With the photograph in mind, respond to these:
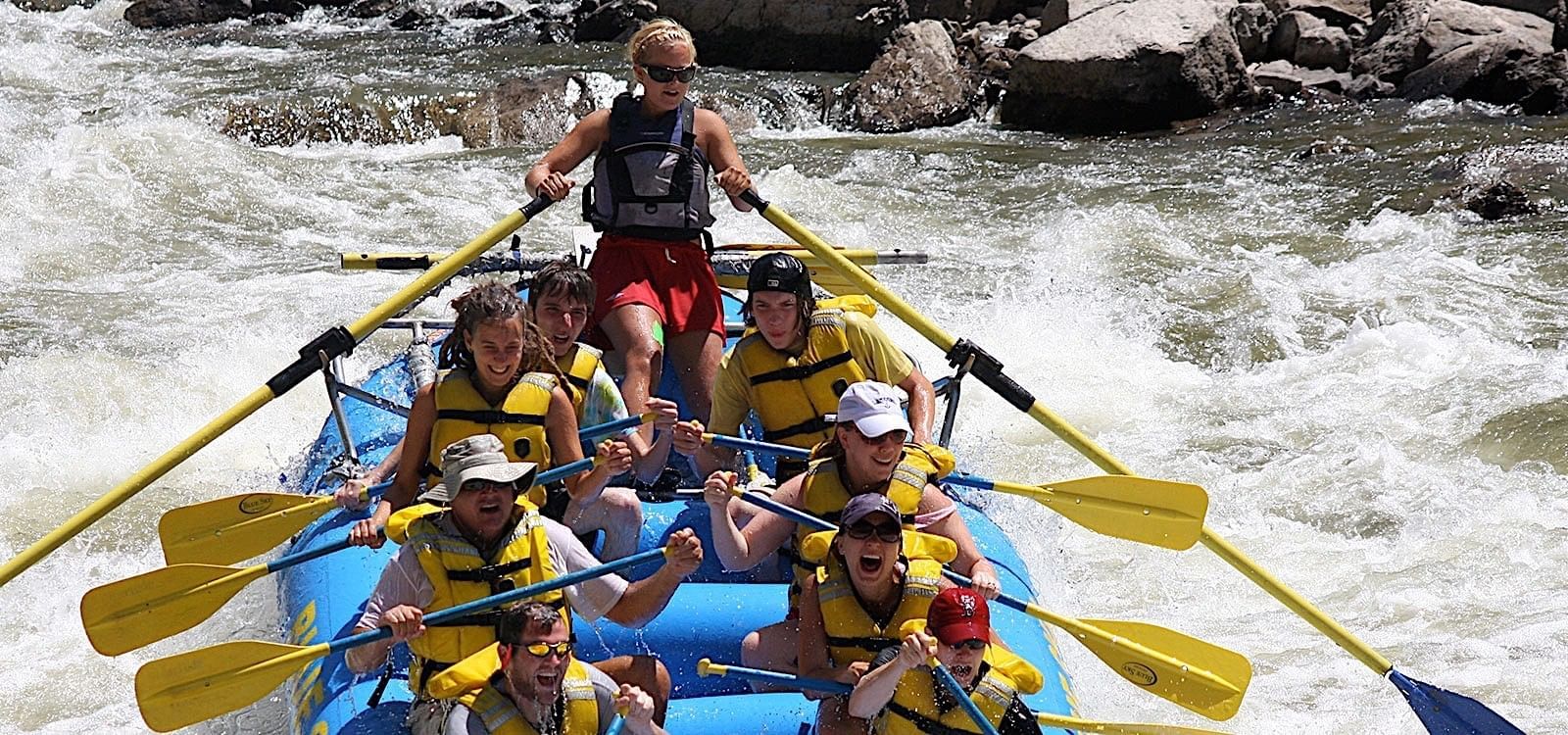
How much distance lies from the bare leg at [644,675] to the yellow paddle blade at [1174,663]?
90cm

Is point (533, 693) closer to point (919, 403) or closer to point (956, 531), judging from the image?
point (956, 531)

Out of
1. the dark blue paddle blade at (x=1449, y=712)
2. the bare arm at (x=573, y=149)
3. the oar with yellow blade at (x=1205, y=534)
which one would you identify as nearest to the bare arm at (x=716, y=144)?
the oar with yellow blade at (x=1205, y=534)

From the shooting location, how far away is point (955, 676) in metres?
3.03

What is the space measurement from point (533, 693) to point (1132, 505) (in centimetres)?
182

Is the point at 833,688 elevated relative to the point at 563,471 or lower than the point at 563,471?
lower

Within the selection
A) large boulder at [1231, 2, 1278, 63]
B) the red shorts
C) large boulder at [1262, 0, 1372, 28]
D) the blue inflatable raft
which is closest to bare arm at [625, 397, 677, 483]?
the blue inflatable raft

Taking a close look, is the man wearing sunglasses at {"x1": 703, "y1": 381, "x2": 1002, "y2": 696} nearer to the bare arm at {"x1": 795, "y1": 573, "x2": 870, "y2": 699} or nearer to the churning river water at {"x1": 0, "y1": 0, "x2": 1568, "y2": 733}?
the bare arm at {"x1": 795, "y1": 573, "x2": 870, "y2": 699}

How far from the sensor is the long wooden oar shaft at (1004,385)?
4207 millimetres

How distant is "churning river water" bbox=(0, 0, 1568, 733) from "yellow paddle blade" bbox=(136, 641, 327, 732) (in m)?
0.90

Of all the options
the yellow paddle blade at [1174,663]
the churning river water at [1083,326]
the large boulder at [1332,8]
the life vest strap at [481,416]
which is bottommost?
the churning river water at [1083,326]

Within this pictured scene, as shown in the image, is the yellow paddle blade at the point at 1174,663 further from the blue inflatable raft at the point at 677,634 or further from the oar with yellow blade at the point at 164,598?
the oar with yellow blade at the point at 164,598

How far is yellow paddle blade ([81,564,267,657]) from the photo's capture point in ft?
12.2

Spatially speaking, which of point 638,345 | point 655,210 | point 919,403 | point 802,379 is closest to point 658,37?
point 655,210

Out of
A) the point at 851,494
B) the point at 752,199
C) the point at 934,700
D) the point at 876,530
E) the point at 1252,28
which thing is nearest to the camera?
the point at 934,700
